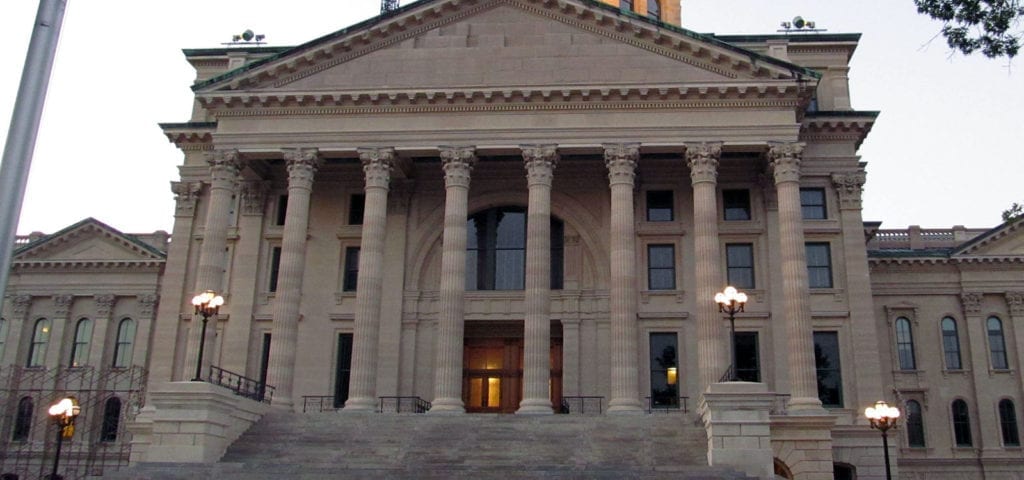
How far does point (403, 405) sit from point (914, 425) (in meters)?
23.5

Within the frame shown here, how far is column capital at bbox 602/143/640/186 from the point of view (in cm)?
3659

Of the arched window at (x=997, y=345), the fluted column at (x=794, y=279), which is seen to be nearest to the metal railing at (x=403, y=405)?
the fluted column at (x=794, y=279)

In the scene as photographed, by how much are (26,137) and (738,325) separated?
3203 centimetres

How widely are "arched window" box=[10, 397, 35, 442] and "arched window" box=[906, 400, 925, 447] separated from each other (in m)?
42.5

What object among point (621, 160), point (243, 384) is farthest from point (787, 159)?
point (243, 384)

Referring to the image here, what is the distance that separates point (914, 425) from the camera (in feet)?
147

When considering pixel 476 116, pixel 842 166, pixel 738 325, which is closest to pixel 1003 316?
pixel 842 166

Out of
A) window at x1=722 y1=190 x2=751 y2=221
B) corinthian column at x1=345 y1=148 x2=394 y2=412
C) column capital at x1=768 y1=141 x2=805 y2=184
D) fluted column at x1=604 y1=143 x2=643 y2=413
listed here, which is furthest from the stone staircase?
window at x1=722 y1=190 x2=751 y2=221

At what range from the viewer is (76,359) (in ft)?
165

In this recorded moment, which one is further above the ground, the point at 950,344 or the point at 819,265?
the point at 819,265

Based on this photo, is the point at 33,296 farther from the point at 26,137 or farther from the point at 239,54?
the point at 26,137

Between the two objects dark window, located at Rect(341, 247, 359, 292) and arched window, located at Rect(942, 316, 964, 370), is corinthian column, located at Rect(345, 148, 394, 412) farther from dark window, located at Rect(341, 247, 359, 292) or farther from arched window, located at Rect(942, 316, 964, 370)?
arched window, located at Rect(942, 316, 964, 370)

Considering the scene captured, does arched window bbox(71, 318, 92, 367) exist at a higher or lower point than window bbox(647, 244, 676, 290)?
lower

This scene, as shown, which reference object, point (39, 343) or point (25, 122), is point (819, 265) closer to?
point (25, 122)
